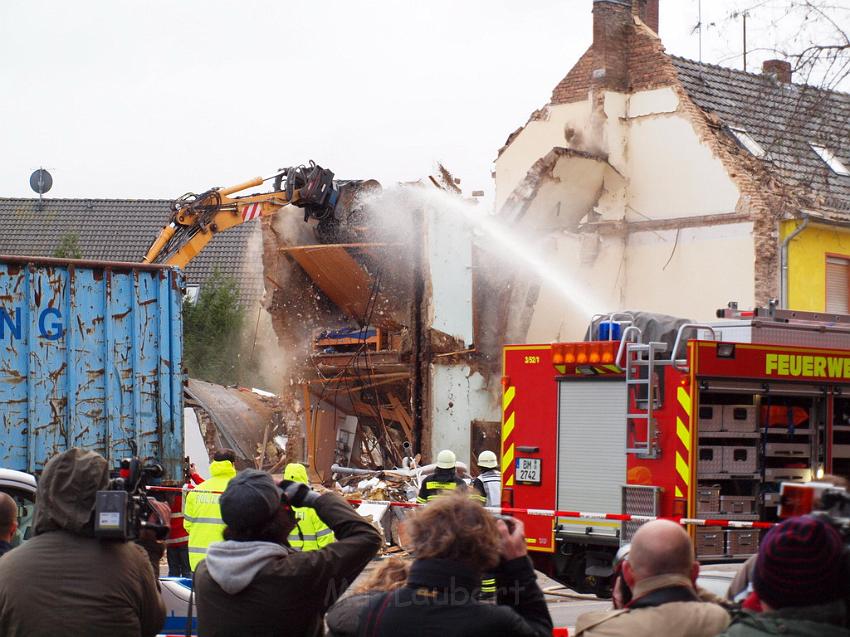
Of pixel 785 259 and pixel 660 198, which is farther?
pixel 660 198

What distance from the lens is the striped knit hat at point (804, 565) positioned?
2855 millimetres

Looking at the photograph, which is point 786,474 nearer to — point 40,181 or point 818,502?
point 818,502

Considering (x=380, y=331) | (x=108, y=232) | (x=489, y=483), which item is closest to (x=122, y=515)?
(x=489, y=483)

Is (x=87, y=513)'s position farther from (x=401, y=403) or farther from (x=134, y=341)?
(x=401, y=403)

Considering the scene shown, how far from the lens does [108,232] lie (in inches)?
1551

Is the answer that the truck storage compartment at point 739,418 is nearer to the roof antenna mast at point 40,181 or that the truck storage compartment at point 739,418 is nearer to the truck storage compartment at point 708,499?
the truck storage compartment at point 708,499

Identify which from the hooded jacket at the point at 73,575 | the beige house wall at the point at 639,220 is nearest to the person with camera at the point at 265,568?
the hooded jacket at the point at 73,575

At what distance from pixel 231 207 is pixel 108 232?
22734 millimetres

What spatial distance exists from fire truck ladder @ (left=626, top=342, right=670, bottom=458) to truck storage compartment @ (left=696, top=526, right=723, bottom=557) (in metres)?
0.63

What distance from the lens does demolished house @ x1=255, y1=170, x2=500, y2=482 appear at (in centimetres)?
1766

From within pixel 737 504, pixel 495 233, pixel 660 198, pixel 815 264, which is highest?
pixel 660 198

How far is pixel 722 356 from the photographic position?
8.63 metres

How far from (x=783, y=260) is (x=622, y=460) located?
1168 centimetres

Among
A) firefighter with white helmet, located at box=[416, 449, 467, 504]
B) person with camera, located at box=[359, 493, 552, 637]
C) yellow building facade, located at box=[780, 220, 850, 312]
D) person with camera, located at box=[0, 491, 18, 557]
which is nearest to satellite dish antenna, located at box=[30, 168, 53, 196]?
yellow building facade, located at box=[780, 220, 850, 312]
